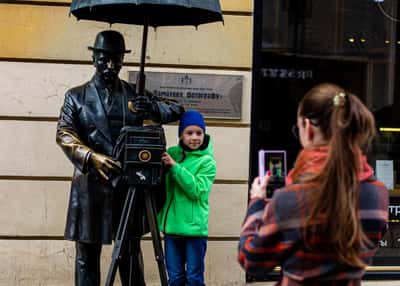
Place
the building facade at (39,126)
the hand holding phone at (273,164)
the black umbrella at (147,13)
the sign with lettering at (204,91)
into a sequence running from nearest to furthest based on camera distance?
the hand holding phone at (273,164) → the black umbrella at (147,13) → the building facade at (39,126) → the sign with lettering at (204,91)

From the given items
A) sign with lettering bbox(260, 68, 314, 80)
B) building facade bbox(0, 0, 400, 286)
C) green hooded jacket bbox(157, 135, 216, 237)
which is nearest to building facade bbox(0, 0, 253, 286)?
building facade bbox(0, 0, 400, 286)

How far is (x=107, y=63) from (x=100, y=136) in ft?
1.64

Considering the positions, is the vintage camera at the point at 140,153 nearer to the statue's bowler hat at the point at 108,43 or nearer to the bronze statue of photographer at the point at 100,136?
the bronze statue of photographer at the point at 100,136

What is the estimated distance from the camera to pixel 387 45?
26.1 feet

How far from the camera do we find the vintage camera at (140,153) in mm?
4949

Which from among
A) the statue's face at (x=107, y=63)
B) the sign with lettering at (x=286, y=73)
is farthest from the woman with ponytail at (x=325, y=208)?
the sign with lettering at (x=286, y=73)

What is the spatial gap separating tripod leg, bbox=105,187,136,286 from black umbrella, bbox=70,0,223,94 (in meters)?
0.72

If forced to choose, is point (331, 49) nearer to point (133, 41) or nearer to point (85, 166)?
point (133, 41)

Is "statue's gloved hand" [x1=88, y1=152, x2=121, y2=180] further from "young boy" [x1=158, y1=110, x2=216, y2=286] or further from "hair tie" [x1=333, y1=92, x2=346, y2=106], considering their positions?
"hair tie" [x1=333, y1=92, x2=346, y2=106]

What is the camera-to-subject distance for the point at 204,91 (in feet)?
23.5

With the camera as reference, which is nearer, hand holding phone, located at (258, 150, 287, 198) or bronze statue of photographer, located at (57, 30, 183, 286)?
hand holding phone, located at (258, 150, 287, 198)

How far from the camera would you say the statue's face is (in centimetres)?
515

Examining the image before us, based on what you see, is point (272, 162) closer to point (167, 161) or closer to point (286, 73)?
point (167, 161)

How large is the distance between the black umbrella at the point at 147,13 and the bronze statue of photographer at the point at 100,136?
0.22 meters
